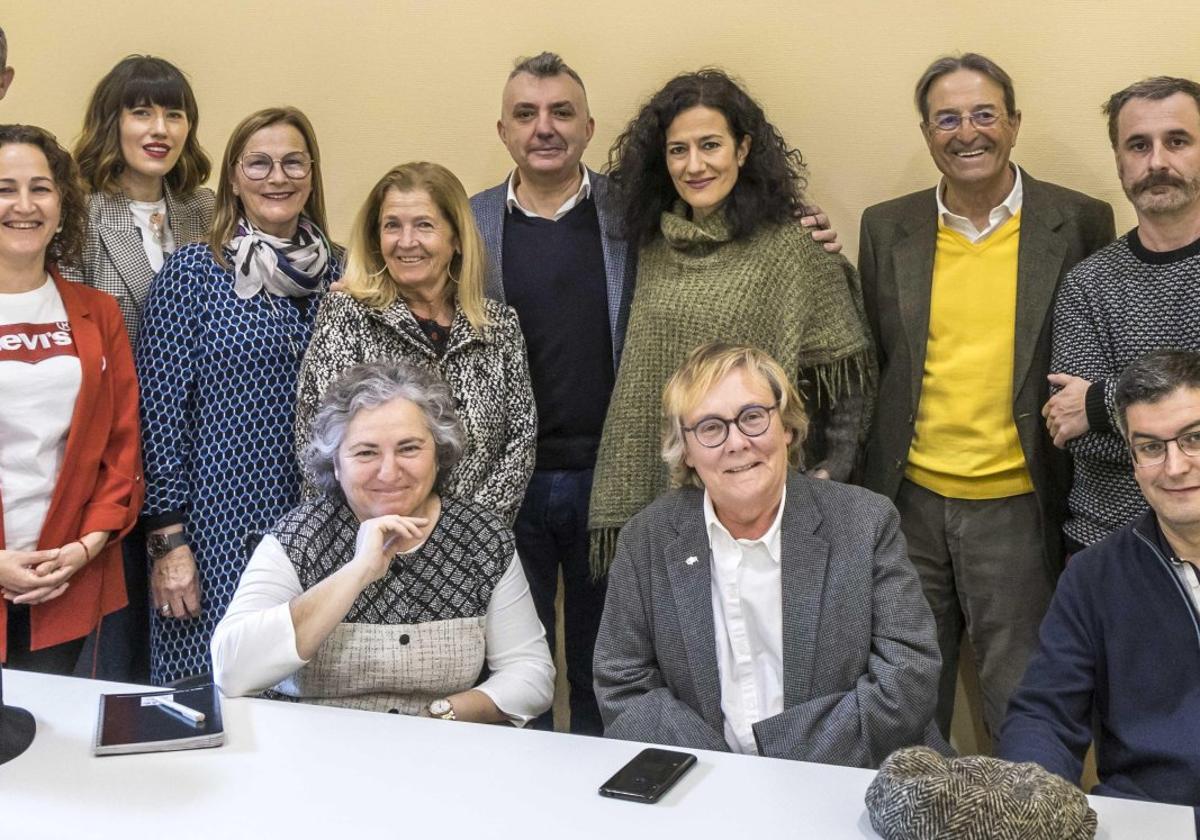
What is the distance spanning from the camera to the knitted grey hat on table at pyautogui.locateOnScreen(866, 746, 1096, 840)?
1.46 meters

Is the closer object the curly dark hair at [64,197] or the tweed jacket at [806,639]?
the tweed jacket at [806,639]

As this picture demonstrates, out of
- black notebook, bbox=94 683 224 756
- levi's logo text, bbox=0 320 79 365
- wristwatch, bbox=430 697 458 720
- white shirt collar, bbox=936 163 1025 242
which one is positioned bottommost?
wristwatch, bbox=430 697 458 720

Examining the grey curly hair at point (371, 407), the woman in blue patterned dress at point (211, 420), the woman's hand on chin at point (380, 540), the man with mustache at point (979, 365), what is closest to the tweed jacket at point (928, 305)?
the man with mustache at point (979, 365)

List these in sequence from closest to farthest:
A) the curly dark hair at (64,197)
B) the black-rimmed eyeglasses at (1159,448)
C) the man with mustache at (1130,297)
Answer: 1. the black-rimmed eyeglasses at (1159,448)
2. the man with mustache at (1130,297)
3. the curly dark hair at (64,197)

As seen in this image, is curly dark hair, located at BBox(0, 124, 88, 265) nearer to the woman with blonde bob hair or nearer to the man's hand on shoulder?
the woman with blonde bob hair

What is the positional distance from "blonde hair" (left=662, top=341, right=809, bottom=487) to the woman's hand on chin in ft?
1.53

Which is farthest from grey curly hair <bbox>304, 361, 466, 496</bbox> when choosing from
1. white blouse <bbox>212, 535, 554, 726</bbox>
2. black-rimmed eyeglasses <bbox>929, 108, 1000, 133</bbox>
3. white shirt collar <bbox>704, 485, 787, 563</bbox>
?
black-rimmed eyeglasses <bbox>929, 108, 1000, 133</bbox>

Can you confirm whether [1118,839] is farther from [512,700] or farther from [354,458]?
[354,458]

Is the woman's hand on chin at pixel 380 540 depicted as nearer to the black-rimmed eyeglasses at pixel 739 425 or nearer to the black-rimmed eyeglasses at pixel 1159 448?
the black-rimmed eyeglasses at pixel 739 425

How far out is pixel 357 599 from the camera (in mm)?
2250

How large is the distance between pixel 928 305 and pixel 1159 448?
99 centimetres

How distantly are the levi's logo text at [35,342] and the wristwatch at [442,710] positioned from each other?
112 centimetres

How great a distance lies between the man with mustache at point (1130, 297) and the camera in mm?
2568

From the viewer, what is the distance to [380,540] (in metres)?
2.18
